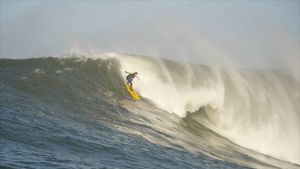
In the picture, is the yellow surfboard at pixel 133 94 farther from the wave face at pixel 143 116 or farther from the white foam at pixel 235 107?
the white foam at pixel 235 107

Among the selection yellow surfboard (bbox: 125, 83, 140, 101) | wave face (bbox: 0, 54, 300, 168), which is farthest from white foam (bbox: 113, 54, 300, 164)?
yellow surfboard (bbox: 125, 83, 140, 101)

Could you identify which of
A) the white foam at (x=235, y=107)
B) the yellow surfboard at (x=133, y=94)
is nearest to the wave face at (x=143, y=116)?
the white foam at (x=235, y=107)

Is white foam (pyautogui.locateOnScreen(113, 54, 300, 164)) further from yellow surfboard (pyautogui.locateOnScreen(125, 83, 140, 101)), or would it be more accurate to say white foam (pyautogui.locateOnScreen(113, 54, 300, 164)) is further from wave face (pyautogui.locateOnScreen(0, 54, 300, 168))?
yellow surfboard (pyautogui.locateOnScreen(125, 83, 140, 101))

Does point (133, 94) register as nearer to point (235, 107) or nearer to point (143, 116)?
point (143, 116)

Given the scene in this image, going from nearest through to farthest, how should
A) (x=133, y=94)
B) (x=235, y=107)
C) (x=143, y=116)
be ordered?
(x=143, y=116)
(x=133, y=94)
(x=235, y=107)

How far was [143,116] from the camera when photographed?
17.1m

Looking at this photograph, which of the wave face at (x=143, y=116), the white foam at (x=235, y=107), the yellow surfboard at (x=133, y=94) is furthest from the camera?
the white foam at (x=235, y=107)

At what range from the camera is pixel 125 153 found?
11688mm

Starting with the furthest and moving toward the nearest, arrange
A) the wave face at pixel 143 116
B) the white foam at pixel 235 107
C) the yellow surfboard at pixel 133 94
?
the white foam at pixel 235 107 → the yellow surfboard at pixel 133 94 → the wave face at pixel 143 116

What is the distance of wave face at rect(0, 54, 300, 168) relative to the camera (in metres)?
11.3

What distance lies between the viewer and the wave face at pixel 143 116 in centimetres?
1132

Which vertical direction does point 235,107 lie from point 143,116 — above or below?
above

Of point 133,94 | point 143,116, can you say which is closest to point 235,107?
point 133,94

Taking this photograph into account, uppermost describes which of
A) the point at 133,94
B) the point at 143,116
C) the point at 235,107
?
the point at 235,107
